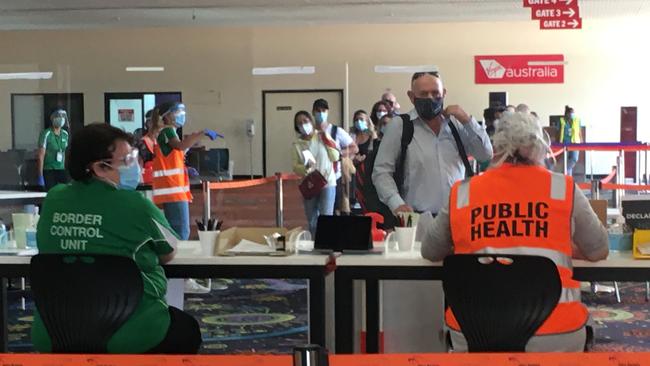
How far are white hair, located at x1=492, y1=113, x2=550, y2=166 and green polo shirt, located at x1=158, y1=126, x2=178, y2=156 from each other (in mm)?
4541

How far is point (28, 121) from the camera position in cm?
1293

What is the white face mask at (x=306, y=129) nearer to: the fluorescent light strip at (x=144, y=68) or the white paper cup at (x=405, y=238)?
the white paper cup at (x=405, y=238)

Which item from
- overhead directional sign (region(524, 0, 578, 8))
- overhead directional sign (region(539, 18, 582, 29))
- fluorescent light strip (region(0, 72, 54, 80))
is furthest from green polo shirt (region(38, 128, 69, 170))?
overhead directional sign (region(539, 18, 582, 29))

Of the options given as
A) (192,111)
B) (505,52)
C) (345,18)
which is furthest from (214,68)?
(505,52)

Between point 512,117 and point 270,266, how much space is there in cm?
102

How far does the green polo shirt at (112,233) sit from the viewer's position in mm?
3334

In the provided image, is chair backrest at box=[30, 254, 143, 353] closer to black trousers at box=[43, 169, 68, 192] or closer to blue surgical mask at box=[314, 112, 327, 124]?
blue surgical mask at box=[314, 112, 327, 124]

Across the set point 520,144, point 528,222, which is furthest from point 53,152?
point 528,222

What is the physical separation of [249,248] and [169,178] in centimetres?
389

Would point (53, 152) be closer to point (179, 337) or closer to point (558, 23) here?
point (558, 23)

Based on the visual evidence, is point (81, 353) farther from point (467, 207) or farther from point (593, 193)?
point (593, 193)

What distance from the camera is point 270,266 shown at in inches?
143

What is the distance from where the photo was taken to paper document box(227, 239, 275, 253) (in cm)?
379

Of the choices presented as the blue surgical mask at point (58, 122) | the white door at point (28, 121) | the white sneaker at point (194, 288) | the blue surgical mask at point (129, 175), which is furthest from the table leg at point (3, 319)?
the white door at point (28, 121)
